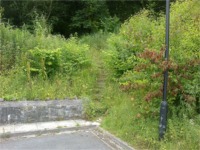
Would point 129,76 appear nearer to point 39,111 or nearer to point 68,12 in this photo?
point 39,111

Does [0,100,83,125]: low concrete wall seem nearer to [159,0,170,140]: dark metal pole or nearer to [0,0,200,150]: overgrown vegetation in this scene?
[0,0,200,150]: overgrown vegetation

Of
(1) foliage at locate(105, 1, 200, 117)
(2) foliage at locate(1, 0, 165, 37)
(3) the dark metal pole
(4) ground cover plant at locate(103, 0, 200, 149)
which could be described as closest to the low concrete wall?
(4) ground cover plant at locate(103, 0, 200, 149)

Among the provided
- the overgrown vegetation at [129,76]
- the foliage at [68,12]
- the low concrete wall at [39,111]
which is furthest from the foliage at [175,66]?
the foliage at [68,12]

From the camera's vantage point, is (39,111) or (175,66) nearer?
(175,66)

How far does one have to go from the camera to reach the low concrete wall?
7.94 meters

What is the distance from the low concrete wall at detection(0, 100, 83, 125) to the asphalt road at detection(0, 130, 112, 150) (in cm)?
91

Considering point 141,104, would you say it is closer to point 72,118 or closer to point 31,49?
point 72,118

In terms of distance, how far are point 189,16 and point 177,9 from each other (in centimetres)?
72

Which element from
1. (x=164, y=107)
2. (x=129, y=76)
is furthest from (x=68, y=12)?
(x=164, y=107)

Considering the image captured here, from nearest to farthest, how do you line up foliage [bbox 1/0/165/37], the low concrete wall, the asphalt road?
the asphalt road
the low concrete wall
foliage [bbox 1/0/165/37]

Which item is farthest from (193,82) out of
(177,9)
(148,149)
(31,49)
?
(31,49)

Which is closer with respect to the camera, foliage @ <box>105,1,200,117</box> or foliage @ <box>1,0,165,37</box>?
foliage @ <box>105,1,200,117</box>

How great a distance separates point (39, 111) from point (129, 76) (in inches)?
101

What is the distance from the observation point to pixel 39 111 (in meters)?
8.19
